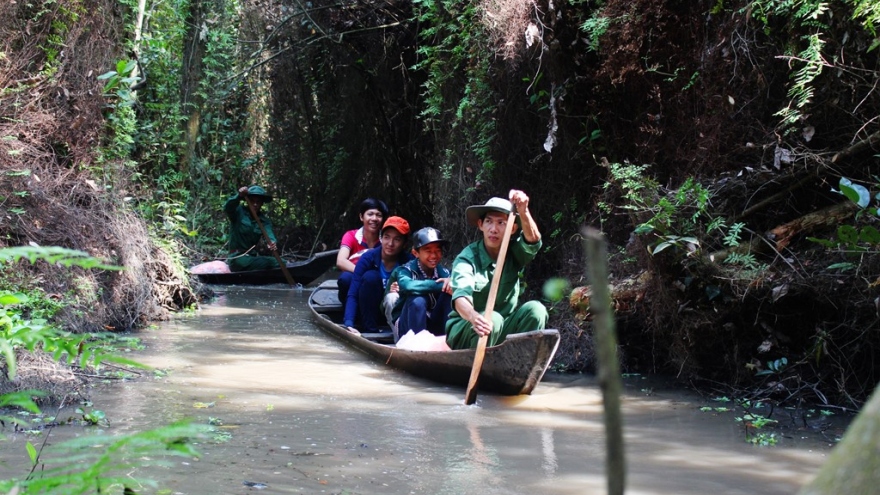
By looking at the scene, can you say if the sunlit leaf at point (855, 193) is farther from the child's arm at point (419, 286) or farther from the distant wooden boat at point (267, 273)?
the distant wooden boat at point (267, 273)

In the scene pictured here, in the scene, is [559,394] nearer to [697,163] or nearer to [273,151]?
[697,163]

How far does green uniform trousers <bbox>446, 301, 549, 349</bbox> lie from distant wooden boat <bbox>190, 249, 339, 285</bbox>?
24.4ft

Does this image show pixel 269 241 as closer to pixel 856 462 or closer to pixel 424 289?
pixel 424 289

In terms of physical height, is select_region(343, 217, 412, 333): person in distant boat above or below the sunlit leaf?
below

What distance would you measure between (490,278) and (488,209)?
1.76ft

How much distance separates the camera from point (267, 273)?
1461 centimetres

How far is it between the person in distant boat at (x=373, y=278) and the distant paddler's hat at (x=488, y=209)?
2223mm

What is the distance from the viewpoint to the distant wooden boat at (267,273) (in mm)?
14344

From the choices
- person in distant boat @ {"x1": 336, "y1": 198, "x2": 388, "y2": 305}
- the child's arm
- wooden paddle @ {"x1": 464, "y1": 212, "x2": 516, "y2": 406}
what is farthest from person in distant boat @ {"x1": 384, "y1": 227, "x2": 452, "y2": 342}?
person in distant boat @ {"x1": 336, "y1": 198, "x2": 388, "y2": 305}

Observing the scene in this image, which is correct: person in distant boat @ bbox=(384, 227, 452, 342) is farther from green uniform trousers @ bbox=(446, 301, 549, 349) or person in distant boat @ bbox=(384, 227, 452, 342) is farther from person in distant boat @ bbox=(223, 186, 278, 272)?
person in distant boat @ bbox=(223, 186, 278, 272)

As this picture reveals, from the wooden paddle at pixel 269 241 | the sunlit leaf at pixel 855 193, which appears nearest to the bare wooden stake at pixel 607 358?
the sunlit leaf at pixel 855 193

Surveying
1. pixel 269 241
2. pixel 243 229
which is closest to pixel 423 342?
pixel 269 241

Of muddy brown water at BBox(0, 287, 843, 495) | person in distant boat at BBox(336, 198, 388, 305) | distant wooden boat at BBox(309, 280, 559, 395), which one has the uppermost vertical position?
person in distant boat at BBox(336, 198, 388, 305)

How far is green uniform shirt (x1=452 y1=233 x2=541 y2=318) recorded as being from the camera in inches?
261
